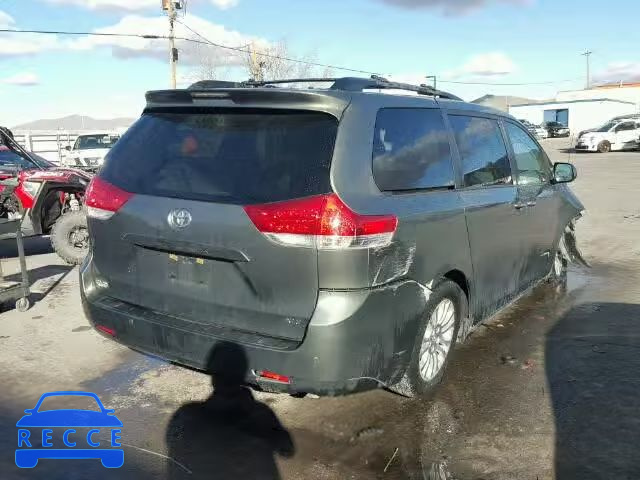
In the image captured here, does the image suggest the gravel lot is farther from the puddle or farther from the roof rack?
the roof rack

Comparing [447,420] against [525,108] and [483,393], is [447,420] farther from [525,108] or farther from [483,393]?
[525,108]

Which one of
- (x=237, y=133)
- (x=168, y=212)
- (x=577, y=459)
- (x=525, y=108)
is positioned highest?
(x=525, y=108)

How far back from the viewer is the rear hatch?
2934mm

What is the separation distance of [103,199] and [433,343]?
7.16 ft

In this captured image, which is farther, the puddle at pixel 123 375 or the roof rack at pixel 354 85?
the puddle at pixel 123 375

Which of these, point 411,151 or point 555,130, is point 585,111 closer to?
point 555,130

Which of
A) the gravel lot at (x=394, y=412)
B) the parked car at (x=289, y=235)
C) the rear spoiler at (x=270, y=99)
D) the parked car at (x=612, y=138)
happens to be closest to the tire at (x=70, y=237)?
the gravel lot at (x=394, y=412)

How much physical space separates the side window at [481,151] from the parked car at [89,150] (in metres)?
21.1

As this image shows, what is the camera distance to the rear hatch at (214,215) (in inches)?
115

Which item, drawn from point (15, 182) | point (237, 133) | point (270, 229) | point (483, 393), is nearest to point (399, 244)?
point (270, 229)

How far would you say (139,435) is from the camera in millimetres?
3400

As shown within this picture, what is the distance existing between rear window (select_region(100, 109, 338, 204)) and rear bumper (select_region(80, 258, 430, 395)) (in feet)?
2.01

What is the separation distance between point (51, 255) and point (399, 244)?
280 inches

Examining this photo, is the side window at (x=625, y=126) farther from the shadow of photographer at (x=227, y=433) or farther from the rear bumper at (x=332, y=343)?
the shadow of photographer at (x=227, y=433)
